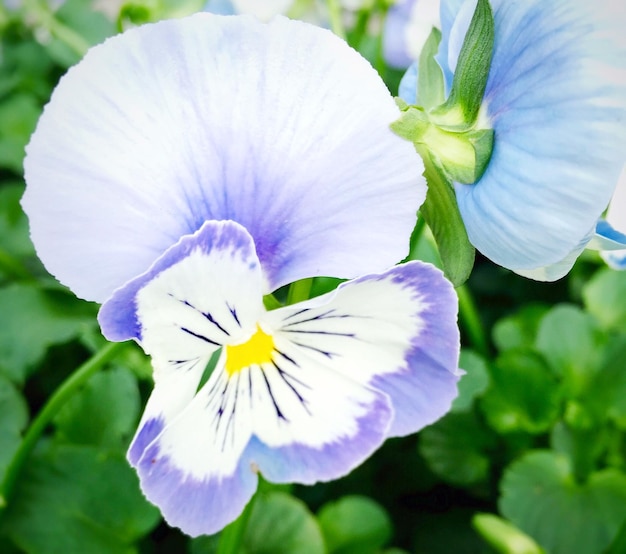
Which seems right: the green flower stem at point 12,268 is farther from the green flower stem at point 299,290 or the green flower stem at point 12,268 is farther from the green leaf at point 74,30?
the green flower stem at point 299,290

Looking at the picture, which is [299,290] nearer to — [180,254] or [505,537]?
[180,254]

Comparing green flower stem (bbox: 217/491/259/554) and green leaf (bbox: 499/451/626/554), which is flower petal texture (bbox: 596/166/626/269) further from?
green leaf (bbox: 499/451/626/554)

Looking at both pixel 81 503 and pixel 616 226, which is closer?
pixel 616 226

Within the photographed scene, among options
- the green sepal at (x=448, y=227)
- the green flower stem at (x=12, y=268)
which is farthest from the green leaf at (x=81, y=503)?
the green sepal at (x=448, y=227)

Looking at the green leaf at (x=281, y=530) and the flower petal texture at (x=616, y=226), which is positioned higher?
the flower petal texture at (x=616, y=226)

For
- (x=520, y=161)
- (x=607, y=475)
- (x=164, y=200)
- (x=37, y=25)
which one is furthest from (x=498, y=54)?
(x=37, y=25)

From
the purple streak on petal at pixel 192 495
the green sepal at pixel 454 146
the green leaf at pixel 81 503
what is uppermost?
the green sepal at pixel 454 146

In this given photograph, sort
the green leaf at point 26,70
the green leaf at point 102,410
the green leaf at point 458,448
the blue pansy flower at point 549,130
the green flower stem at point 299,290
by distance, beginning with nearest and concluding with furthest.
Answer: the blue pansy flower at point 549,130
the green flower stem at point 299,290
the green leaf at point 102,410
the green leaf at point 458,448
the green leaf at point 26,70

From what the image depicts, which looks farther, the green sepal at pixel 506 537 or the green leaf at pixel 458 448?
the green leaf at pixel 458 448

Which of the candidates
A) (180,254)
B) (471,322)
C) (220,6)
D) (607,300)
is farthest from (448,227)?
(607,300)
